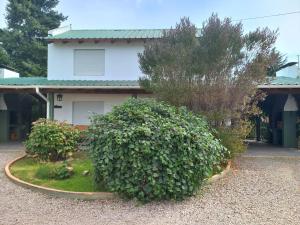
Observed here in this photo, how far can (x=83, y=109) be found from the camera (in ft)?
53.4

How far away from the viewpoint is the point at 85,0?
59.8 feet

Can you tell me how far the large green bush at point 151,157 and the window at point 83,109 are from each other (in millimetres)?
8631

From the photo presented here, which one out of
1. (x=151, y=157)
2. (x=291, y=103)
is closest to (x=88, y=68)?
(x=291, y=103)

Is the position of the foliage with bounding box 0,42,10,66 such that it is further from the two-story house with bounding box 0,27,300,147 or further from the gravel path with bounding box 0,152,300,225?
the gravel path with bounding box 0,152,300,225

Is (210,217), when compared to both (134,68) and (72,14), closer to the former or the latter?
(134,68)

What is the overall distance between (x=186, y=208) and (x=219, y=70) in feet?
16.7

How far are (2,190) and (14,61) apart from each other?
27.2 meters

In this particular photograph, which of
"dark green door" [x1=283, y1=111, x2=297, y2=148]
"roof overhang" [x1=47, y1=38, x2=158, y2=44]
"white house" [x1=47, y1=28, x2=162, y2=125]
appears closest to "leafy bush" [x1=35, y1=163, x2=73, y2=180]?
"white house" [x1=47, y1=28, x2=162, y2=125]

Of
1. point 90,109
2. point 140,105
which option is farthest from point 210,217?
point 90,109

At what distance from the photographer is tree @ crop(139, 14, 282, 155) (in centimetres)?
1031

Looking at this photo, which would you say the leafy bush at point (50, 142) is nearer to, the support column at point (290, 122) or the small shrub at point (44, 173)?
the small shrub at point (44, 173)

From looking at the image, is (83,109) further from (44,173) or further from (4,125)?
(44,173)

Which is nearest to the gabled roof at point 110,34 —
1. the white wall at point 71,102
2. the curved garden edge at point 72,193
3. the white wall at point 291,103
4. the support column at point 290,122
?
the white wall at point 71,102

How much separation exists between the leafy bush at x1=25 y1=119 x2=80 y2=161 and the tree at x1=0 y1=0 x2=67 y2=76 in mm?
21689
